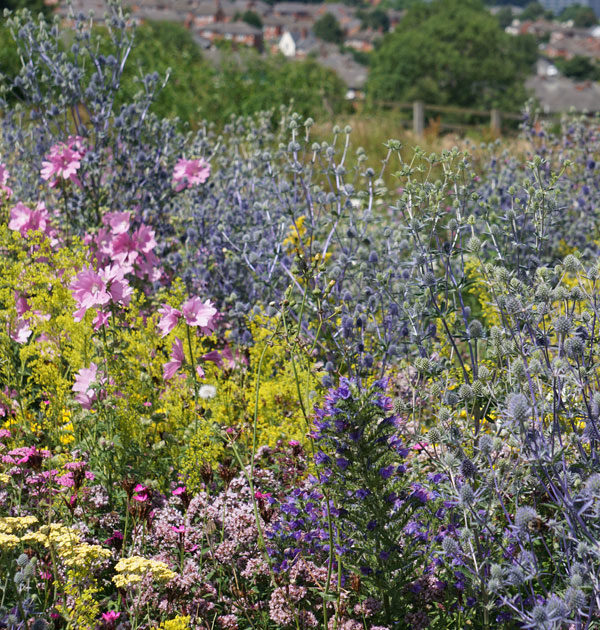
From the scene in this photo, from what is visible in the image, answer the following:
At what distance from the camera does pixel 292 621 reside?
2311 millimetres

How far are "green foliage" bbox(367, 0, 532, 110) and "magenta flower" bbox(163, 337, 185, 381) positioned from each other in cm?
5068

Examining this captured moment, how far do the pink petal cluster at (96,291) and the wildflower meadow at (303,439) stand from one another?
0.01m

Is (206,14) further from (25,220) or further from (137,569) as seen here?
(137,569)

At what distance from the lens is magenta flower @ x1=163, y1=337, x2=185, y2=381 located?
333cm

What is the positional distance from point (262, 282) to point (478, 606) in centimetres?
214

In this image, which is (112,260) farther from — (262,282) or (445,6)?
(445,6)

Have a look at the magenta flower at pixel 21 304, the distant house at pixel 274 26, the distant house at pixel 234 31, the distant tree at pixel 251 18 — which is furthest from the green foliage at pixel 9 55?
the distant house at pixel 274 26

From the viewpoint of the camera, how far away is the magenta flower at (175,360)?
3330 millimetres

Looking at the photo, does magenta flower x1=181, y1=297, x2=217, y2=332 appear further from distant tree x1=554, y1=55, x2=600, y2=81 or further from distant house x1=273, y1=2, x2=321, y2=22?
distant house x1=273, y1=2, x2=321, y2=22

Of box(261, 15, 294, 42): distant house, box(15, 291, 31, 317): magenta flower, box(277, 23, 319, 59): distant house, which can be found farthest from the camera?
box(261, 15, 294, 42): distant house

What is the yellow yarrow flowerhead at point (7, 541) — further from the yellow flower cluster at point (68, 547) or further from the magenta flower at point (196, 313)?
the magenta flower at point (196, 313)

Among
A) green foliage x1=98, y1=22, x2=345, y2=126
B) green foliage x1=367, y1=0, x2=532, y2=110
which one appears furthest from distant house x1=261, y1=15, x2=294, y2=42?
green foliage x1=98, y1=22, x2=345, y2=126

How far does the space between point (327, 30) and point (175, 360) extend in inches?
6397

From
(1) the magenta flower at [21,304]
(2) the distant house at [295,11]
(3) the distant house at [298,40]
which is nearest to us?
(1) the magenta flower at [21,304]
